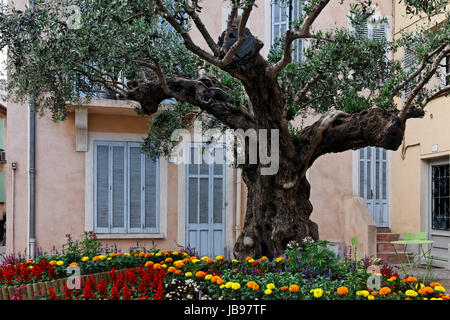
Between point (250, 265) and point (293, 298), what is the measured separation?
132 centimetres

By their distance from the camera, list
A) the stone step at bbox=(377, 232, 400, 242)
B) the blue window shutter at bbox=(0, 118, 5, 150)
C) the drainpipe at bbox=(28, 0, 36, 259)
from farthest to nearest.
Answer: the blue window shutter at bbox=(0, 118, 5, 150), the stone step at bbox=(377, 232, 400, 242), the drainpipe at bbox=(28, 0, 36, 259)

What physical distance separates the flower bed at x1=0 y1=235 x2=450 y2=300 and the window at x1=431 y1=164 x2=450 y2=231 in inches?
233

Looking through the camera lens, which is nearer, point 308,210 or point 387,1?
point 308,210

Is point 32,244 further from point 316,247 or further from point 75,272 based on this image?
point 316,247

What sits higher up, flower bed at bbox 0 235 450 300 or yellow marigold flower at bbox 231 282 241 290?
yellow marigold flower at bbox 231 282 241 290

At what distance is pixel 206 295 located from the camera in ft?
14.1

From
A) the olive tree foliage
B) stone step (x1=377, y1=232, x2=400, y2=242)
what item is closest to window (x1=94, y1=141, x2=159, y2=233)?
the olive tree foliage

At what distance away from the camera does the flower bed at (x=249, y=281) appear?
4.12 metres

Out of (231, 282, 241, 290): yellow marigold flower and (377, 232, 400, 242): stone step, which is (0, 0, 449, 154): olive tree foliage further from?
(377, 232, 400, 242): stone step

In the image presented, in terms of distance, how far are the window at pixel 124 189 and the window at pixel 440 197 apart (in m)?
6.10

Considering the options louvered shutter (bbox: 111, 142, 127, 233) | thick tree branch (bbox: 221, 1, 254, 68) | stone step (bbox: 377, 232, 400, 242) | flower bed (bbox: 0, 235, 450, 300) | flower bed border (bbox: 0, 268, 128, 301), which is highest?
thick tree branch (bbox: 221, 1, 254, 68)

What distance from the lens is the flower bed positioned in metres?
4.12
